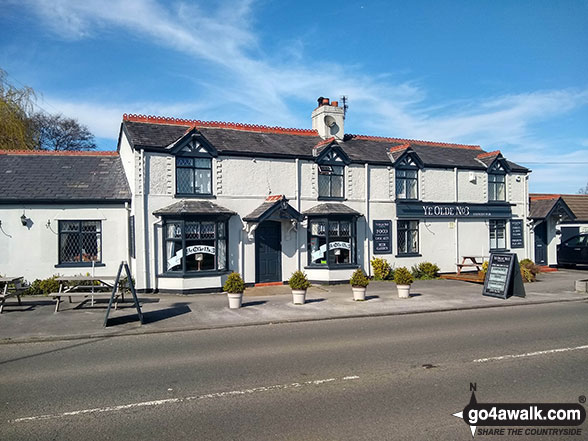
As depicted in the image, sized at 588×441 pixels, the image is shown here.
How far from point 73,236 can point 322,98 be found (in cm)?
1244

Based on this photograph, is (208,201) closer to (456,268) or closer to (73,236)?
(73,236)

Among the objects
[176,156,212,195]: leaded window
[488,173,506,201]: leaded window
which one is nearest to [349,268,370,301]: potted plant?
[176,156,212,195]: leaded window

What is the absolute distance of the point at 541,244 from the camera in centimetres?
2559

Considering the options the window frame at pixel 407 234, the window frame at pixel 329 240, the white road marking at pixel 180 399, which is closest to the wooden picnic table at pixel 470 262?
the window frame at pixel 407 234

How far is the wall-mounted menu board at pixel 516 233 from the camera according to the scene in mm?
24330

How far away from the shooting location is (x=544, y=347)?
354 inches

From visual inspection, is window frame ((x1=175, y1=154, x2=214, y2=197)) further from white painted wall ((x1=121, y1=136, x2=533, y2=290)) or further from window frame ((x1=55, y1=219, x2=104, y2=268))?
window frame ((x1=55, y1=219, x2=104, y2=268))

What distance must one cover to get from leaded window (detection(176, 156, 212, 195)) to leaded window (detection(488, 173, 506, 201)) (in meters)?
14.8

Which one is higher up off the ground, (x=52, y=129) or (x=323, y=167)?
(x=52, y=129)

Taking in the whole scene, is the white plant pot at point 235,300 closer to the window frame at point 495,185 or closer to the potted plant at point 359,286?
the potted plant at point 359,286

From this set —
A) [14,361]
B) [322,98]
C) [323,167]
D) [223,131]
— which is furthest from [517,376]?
[322,98]

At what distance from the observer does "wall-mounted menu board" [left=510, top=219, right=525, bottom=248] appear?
2433 centimetres

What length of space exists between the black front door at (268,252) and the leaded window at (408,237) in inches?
237

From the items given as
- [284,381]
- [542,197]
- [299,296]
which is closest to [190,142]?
[299,296]
